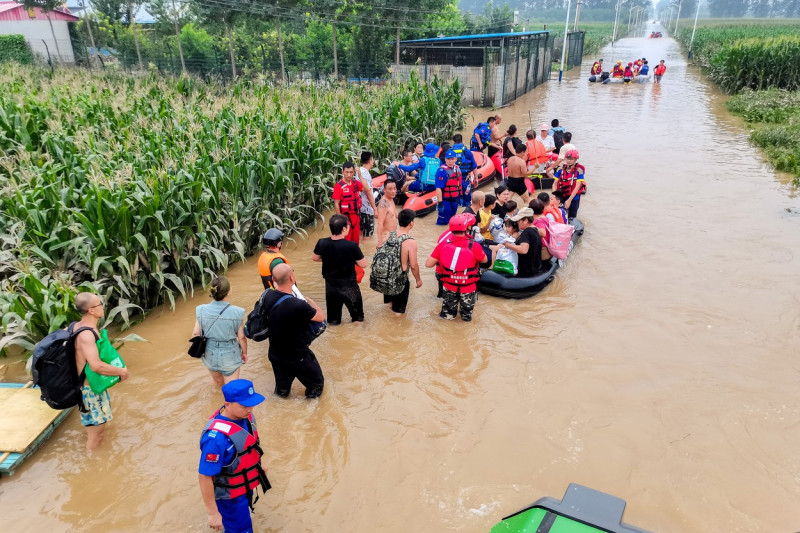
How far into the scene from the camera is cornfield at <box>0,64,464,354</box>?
6.03 m

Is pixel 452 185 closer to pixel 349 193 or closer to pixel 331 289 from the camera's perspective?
pixel 349 193

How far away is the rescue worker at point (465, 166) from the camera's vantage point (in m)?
10.1

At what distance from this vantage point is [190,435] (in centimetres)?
479

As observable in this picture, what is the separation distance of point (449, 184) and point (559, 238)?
2.58 metres

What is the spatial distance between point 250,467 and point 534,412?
9.32 feet

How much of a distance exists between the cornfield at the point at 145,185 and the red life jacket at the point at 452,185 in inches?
85.6

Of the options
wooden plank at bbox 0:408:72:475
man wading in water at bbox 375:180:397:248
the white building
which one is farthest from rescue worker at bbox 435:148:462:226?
the white building

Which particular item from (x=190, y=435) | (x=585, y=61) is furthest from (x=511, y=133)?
(x=585, y=61)

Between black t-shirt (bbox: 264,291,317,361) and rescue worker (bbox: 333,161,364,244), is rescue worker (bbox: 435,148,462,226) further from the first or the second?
black t-shirt (bbox: 264,291,317,361)

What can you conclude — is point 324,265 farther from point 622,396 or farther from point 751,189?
point 751,189

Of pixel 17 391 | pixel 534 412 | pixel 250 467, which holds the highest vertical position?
pixel 250 467

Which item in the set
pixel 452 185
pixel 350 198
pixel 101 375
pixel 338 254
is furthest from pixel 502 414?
pixel 452 185

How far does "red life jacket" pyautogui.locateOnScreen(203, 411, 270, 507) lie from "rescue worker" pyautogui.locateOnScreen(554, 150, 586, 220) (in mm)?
7037

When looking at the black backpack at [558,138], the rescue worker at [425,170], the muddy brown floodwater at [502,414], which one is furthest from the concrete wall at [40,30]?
Result: the muddy brown floodwater at [502,414]
